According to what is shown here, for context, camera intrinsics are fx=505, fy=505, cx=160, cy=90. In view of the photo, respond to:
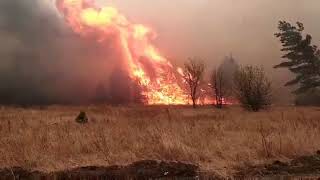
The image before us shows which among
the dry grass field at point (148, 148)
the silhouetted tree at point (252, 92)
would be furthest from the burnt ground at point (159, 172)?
the silhouetted tree at point (252, 92)

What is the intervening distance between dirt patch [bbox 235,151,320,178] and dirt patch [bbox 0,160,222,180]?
4.57 ft

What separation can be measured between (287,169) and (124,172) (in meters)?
4.35

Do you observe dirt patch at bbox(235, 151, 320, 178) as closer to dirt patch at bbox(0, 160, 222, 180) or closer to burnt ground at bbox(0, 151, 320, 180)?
burnt ground at bbox(0, 151, 320, 180)

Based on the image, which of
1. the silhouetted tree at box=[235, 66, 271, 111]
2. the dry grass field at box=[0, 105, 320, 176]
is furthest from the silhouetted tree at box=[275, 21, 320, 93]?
the dry grass field at box=[0, 105, 320, 176]

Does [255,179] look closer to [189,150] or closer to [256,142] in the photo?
[189,150]

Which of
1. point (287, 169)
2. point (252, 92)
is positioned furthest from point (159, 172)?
point (252, 92)

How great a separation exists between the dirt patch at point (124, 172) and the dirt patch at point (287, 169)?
139cm

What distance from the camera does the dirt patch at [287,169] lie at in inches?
500

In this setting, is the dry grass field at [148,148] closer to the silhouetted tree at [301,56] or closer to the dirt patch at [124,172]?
the dirt patch at [124,172]

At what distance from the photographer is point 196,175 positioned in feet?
41.6

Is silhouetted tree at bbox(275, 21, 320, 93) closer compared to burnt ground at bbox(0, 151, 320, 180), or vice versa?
burnt ground at bbox(0, 151, 320, 180)

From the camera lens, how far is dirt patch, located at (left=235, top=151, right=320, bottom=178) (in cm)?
1269

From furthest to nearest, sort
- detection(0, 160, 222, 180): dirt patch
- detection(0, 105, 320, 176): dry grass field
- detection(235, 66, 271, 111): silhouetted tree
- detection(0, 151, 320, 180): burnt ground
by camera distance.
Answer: detection(235, 66, 271, 111): silhouetted tree, detection(0, 105, 320, 176): dry grass field, detection(0, 160, 222, 180): dirt patch, detection(0, 151, 320, 180): burnt ground

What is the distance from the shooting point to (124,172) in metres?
13.0
